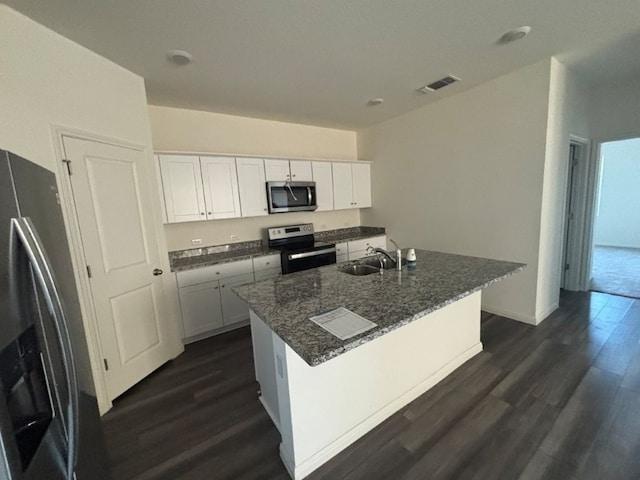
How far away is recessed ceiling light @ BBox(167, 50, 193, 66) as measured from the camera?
2.09m

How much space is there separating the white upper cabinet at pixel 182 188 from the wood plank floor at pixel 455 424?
1550mm

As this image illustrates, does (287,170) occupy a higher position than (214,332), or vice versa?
(287,170)

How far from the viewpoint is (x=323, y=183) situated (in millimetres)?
4176

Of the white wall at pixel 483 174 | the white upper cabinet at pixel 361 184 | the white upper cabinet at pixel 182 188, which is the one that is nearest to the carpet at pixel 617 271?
the white wall at pixel 483 174

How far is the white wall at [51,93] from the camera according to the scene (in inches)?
62.3

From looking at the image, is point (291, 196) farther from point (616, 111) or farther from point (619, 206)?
point (619, 206)

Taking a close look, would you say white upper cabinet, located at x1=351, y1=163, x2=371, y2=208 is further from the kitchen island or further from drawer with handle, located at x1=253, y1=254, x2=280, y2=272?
the kitchen island

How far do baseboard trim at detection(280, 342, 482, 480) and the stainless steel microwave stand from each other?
2539 millimetres

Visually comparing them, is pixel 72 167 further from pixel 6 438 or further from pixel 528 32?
pixel 528 32

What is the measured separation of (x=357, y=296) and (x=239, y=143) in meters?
2.91

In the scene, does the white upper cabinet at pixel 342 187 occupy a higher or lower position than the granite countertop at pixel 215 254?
higher

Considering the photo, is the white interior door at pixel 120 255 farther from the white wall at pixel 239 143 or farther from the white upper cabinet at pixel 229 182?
the white wall at pixel 239 143

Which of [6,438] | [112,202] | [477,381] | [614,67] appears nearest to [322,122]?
[112,202]

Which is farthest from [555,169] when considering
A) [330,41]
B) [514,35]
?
[330,41]
